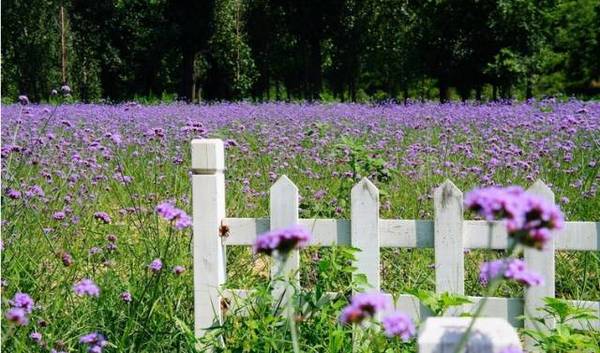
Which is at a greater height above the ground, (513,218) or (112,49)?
(112,49)

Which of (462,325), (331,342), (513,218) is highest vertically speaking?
(513,218)

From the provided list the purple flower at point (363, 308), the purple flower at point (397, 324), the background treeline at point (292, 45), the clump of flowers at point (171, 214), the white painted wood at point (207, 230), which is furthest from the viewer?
the background treeline at point (292, 45)

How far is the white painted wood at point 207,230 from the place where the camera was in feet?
10.6

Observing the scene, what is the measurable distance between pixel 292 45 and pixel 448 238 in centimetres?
3934

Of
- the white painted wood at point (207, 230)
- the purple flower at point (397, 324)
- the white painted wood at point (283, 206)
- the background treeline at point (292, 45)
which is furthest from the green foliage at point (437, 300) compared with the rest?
the background treeline at point (292, 45)

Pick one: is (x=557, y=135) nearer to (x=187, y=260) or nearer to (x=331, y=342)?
(x=187, y=260)

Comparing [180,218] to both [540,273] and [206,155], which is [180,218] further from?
[540,273]

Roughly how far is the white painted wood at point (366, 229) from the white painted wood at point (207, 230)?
587 millimetres

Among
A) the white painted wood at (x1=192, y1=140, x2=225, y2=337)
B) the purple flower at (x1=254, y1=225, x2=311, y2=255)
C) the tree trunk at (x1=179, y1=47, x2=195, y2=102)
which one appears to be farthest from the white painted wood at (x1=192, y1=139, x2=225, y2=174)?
the tree trunk at (x1=179, y1=47, x2=195, y2=102)

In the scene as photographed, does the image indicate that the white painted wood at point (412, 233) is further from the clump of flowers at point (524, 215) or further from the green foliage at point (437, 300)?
the clump of flowers at point (524, 215)

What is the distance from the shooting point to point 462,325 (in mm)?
1487

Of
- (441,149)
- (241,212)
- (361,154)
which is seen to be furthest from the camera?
(441,149)

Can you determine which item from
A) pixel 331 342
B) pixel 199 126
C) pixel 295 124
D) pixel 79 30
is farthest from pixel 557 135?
pixel 79 30

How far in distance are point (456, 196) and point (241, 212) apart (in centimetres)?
183
